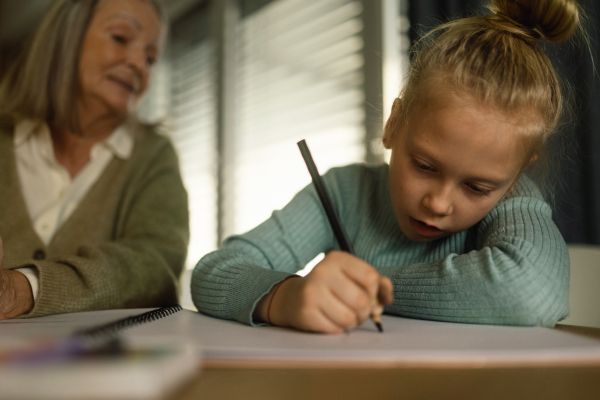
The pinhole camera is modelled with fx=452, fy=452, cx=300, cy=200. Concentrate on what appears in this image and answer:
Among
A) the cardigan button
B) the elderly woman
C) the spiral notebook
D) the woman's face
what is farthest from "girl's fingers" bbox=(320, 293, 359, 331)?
the woman's face

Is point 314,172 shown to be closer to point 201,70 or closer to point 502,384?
point 502,384

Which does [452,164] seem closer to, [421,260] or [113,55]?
[421,260]

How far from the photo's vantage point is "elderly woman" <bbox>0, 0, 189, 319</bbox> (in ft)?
2.84

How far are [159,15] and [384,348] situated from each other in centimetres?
109

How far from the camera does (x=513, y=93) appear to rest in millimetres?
593

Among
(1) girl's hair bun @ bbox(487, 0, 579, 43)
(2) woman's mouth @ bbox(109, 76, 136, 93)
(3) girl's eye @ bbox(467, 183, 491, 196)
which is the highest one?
(2) woman's mouth @ bbox(109, 76, 136, 93)

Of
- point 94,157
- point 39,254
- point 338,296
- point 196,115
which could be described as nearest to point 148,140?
point 94,157

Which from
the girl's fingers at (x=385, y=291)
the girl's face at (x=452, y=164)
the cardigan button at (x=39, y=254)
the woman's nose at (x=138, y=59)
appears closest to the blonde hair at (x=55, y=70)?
the woman's nose at (x=138, y=59)

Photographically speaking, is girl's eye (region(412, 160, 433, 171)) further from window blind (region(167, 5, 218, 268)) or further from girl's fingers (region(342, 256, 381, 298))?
window blind (region(167, 5, 218, 268))

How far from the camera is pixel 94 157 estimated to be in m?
1.02

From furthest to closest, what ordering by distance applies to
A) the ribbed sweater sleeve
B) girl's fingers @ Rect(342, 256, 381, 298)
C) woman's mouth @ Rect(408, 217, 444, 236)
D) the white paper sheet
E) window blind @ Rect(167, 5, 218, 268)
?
window blind @ Rect(167, 5, 218, 268) < woman's mouth @ Rect(408, 217, 444, 236) < the ribbed sweater sleeve < girl's fingers @ Rect(342, 256, 381, 298) < the white paper sheet

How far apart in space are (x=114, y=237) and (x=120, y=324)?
23.4 inches

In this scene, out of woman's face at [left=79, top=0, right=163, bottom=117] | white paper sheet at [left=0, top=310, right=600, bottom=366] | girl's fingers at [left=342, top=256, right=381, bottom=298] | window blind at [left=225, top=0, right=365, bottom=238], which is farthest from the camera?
window blind at [left=225, top=0, right=365, bottom=238]

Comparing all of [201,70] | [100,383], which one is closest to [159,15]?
[100,383]
